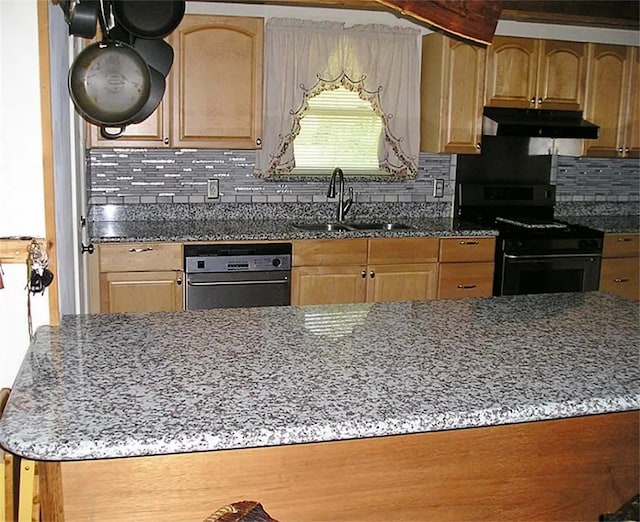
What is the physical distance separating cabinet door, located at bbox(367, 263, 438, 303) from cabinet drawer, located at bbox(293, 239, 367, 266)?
4.9 inches

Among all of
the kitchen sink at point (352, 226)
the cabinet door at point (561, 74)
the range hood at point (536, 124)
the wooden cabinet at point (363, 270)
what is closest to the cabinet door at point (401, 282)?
the wooden cabinet at point (363, 270)

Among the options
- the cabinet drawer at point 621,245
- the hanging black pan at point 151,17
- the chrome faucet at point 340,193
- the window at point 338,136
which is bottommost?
the cabinet drawer at point 621,245

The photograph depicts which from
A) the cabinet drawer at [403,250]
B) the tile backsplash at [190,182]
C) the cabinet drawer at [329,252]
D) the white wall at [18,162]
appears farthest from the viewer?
the tile backsplash at [190,182]

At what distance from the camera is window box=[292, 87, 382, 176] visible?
454 cm

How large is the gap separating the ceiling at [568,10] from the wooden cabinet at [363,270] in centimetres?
145

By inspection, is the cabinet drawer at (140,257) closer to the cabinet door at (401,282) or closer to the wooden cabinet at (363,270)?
the wooden cabinet at (363,270)

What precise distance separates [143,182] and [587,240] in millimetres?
2834

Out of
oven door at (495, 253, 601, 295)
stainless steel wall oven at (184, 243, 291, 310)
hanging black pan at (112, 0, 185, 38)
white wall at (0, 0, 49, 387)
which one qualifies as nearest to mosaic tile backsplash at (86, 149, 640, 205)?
stainless steel wall oven at (184, 243, 291, 310)

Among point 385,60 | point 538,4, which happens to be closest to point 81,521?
point 385,60

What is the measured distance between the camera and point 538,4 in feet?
14.6

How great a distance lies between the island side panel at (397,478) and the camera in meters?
1.40

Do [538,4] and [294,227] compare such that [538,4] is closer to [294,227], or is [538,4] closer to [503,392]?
[294,227]

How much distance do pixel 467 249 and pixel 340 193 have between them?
2.87ft

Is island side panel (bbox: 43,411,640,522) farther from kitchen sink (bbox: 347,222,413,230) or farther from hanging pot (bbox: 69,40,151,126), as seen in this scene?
kitchen sink (bbox: 347,222,413,230)
